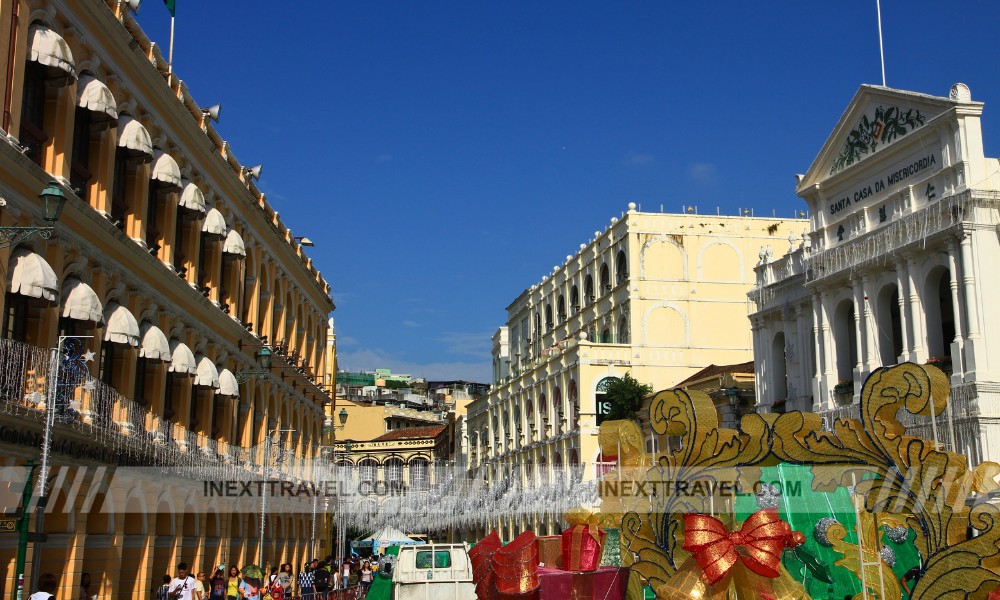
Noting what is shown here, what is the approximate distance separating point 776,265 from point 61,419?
28984mm

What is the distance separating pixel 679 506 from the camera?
1469cm

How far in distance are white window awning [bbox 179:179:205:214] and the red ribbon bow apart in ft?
63.3

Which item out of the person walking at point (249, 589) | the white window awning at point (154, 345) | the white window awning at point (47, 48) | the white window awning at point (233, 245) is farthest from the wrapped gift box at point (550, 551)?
the white window awning at point (233, 245)

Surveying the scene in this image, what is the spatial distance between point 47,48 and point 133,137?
14.6 feet

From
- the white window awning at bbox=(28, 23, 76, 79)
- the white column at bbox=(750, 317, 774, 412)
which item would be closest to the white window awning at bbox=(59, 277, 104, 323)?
the white window awning at bbox=(28, 23, 76, 79)

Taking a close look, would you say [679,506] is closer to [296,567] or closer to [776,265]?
[776,265]

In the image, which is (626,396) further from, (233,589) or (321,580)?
(233,589)

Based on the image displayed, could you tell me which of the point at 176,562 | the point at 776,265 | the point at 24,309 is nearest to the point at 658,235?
the point at 776,265

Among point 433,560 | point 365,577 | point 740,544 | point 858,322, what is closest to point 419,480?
point 365,577

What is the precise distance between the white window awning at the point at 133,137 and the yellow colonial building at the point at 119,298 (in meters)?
0.05

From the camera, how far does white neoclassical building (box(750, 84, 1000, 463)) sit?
30406 mm

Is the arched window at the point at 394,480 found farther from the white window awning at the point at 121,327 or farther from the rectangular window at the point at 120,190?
the white window awning at the point at 121,327

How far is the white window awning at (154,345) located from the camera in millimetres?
24922

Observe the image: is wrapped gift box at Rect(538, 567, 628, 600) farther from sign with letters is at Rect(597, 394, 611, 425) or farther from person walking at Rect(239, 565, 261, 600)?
sign with letters is at Rect(597, 394, 611, 425)
